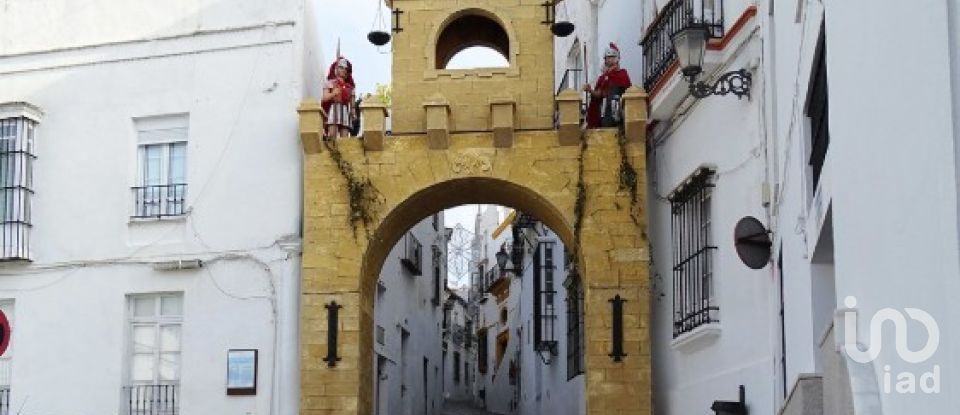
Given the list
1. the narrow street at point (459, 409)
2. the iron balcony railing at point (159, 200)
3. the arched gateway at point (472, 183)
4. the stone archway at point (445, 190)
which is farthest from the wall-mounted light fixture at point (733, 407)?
the narrow street at point (459, 409)

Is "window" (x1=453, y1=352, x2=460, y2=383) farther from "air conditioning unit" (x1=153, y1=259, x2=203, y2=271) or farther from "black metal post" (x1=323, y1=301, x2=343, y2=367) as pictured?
"black metal post" (x1=323, y1=301, x2=343, y2=367)

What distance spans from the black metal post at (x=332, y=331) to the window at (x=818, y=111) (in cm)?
928

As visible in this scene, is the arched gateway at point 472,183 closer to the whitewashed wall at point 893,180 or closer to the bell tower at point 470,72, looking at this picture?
the bell tower at point 470,72

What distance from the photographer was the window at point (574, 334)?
20.2 meters

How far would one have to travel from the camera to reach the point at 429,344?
29.2 metres

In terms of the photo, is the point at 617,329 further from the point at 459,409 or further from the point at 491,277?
the point at 491,277

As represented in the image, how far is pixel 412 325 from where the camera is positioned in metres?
26.3

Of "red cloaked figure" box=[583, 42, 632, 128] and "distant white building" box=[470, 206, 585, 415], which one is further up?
"red cloaked figure" box=[583, 42, 632, 128]

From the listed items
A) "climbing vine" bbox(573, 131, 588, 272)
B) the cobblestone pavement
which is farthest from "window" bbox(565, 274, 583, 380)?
the cobblestone pavement

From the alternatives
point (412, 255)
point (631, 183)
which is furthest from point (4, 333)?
point (412, 255)

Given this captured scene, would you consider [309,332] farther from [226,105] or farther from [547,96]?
[547,96]

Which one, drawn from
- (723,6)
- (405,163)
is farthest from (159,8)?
(723,6)

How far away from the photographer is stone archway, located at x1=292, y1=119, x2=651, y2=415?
53.9 ft

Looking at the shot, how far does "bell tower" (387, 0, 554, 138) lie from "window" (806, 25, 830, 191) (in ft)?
29.6
